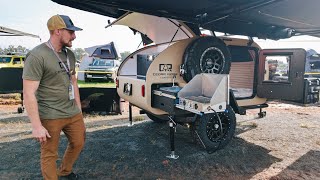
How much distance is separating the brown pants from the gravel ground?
1.54 ft

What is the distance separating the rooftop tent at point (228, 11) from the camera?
4.50 meters

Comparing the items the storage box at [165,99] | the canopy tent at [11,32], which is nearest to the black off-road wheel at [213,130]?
the storage box at [165,99]

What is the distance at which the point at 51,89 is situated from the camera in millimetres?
2934

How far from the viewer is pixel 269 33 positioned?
6844 mm

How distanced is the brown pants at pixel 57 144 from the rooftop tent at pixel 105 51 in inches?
548

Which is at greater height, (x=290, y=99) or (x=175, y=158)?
(x=290, y=99)

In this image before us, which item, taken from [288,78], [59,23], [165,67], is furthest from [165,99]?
[288,78]

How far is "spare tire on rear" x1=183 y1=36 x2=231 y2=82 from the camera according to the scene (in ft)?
15.7

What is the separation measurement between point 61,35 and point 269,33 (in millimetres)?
5788

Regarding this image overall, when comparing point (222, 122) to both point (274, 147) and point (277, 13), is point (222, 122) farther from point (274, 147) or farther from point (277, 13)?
point (277, 13)

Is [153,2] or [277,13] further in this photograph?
[277,13]

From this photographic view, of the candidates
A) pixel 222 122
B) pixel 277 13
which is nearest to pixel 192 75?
pixel 222 122

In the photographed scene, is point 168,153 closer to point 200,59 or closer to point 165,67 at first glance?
point 165,67

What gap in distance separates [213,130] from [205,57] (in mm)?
1476
